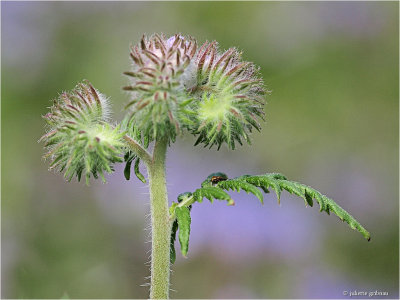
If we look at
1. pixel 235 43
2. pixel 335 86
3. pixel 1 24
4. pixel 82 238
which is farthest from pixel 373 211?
pixel 1 24

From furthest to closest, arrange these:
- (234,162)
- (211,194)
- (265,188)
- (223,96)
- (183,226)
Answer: (234,162), (265,188), (223,96), (211,194), (183,226)

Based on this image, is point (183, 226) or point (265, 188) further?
point (265, 188)

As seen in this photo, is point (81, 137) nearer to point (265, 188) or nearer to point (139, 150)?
point (139, 150)

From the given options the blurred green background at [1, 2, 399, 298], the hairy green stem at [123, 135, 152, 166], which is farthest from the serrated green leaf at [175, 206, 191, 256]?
the blurred green background at [1, 2, 399, 298]

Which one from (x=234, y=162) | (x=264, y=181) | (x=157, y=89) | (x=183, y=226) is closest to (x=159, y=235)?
(x=183, y=226)

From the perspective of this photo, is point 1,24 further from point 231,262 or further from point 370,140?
point 370,140

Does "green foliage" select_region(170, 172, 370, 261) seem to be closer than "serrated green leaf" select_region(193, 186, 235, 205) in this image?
No

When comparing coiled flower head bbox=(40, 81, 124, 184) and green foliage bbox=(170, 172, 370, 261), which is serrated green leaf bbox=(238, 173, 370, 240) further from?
coiled flower head bbox=(40, 81, 124, 184)
